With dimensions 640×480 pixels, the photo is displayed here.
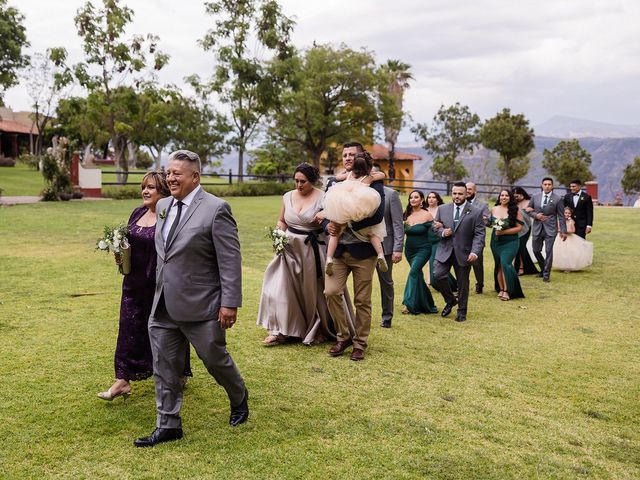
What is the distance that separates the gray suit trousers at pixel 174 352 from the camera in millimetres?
4445

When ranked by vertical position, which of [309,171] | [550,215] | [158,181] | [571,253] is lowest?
[571,253]

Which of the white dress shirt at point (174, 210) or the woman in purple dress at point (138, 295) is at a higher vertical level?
the white dress shirt at point (174, 210)

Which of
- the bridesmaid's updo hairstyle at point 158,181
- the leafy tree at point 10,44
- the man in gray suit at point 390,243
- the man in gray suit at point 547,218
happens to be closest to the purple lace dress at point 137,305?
the bridesmaid's updo hairstyle at point 158,181

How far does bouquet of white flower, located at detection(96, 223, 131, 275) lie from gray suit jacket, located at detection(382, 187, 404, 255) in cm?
389

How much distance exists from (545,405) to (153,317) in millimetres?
3385

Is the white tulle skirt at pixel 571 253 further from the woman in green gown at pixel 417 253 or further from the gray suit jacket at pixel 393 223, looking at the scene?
the gray suit jacket at pixel 393 223

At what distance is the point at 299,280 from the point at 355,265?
0.85 meters

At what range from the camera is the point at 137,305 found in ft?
17.0

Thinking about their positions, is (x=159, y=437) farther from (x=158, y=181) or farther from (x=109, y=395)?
(x=158, y=181)

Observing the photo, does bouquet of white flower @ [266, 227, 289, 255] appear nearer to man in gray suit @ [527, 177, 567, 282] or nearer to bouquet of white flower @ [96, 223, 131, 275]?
bouquet of white flower @ [96, 223, 131, 275]

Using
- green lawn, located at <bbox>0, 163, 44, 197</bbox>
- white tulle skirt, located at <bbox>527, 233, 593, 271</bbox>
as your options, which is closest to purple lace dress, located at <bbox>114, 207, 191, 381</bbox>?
white tulle skirt, located at <bbox>527, 233, 593, 271</bbox>

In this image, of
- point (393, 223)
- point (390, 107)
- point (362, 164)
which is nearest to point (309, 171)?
point (362, 164)

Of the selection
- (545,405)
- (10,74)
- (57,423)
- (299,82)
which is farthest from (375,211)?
(10,74)

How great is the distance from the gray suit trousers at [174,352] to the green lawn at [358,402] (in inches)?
11.2
